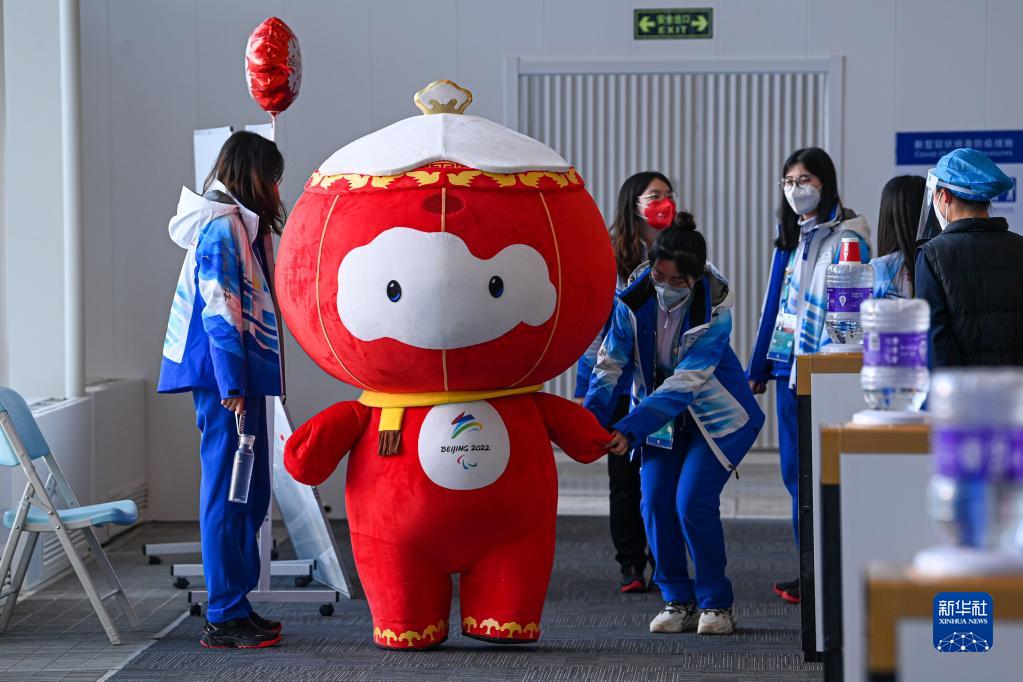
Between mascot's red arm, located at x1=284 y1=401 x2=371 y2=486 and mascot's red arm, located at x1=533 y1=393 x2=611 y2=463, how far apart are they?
52 centimetres

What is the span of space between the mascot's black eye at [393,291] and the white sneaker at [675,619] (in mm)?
1421

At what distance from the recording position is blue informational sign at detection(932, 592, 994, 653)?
2.33 metres

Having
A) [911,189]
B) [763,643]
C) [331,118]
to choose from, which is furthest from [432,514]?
[331,118]

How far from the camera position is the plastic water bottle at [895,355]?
222 cm

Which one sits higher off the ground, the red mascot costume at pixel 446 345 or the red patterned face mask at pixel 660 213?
the red patterned face mask at pixel 660 213

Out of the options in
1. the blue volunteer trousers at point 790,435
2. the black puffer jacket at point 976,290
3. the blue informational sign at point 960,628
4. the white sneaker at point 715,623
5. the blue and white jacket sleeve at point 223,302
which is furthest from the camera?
the blue volunteer trousers at point 790,435

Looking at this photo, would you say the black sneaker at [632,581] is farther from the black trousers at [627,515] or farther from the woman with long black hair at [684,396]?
the woman with long black hair at [684,396]

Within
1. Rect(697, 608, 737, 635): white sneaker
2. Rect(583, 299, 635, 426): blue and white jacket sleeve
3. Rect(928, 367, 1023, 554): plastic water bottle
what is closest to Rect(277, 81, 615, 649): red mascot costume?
Rect(583, 299, 635, 426): blue and white jacket sleeve

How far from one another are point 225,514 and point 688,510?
1.38 m

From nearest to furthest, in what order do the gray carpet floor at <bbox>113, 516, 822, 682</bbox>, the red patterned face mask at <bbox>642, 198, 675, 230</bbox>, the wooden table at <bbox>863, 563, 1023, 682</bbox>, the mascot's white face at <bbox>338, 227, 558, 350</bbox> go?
1. the wooden table at <bbox>863, 563, 1023, 682</bbox>
2. the mascot's white face at <bbox>338, 227, 558, 350</bbox>
3. the gray carpet floor at <bbox>113, 516, 822, 682</bbox>
4. the red patterned face mask at <bbox>642, 198, 675, 230</bbox>

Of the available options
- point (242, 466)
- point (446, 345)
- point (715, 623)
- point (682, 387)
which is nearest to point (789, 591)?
point (715, 623)

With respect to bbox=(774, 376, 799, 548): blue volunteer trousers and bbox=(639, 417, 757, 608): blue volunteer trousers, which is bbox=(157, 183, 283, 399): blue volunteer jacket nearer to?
bbox=(639, 417, 757, 608): blue volunteer trousers

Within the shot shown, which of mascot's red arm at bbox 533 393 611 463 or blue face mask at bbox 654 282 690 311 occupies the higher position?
blue face mask at bbox 654 282 690 311

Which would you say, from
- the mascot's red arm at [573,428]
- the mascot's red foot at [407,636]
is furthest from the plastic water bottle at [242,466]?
the mascot's red arm at [573,428]
